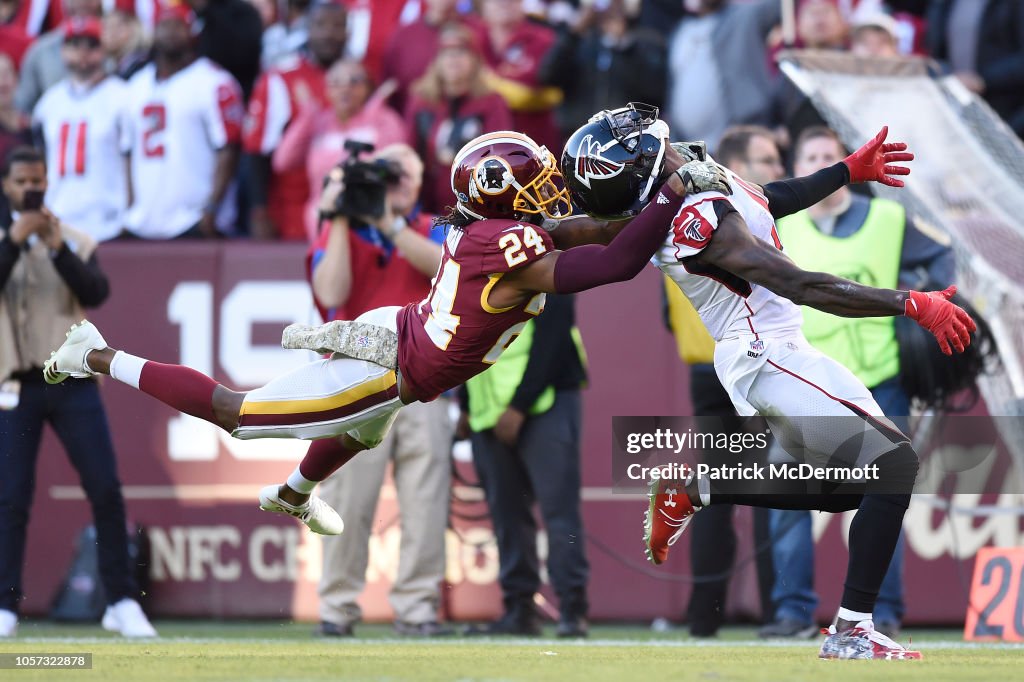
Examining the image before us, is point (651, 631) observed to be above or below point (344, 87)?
below

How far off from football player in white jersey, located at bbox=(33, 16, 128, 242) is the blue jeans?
4.79 metres

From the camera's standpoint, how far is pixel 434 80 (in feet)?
32.9

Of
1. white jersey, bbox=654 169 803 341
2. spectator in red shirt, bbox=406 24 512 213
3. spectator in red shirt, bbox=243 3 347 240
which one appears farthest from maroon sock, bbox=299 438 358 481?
spectator in red shirt, bbox=243 3 347 240

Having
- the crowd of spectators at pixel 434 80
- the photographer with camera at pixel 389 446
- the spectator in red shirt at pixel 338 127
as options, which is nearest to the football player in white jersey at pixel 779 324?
the photographer with camera at pixel 389 446

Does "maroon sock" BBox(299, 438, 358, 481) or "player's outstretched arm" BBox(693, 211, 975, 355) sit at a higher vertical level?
"player's outstretched arm" BBox(693, 211, 975, 355)

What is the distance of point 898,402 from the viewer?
790 centimetres

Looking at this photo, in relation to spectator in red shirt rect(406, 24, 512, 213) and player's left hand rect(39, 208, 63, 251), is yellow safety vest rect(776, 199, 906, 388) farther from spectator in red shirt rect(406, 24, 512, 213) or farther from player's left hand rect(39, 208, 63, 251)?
player's left hand rect(39, 208, 63, 251)

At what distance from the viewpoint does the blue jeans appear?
779 centimetres

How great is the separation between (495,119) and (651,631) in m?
3.28

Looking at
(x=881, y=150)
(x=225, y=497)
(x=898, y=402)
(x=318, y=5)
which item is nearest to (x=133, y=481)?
(x=225, y=497)

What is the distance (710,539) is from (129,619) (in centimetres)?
298

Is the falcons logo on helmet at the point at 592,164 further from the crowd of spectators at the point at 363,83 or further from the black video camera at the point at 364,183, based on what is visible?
the crowd of spectators at the point at 363,83

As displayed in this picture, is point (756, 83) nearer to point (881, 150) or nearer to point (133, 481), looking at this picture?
point (881, 150)

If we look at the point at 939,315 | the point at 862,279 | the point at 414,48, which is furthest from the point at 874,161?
the point at 414,48
